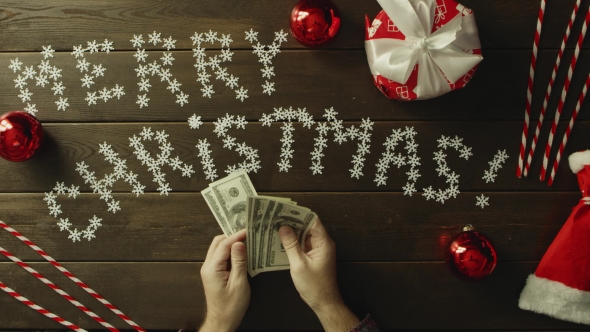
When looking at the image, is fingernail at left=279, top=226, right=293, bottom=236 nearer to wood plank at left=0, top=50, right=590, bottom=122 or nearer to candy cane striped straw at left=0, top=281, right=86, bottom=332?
wood plank at left=0, top=50, right=590, bottom=122

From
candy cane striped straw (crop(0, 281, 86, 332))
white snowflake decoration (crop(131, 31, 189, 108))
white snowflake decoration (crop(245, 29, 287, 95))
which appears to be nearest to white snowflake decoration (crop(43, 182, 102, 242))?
candy cane striped straw (crop(0, 281, 86, 332))

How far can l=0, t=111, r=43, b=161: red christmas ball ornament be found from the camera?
4.15 feet

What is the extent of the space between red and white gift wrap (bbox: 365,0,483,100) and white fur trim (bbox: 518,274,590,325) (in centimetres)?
66

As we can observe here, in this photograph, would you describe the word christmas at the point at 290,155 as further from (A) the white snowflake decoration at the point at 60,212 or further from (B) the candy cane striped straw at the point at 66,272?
(B) the candy cane striped straw at the point at 66,272

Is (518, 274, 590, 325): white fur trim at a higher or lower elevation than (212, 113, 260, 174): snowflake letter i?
lower

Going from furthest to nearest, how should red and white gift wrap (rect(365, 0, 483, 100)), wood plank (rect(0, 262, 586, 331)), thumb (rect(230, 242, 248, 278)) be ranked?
wood plank (rect(0, 262, 586, 331)) → thumb (rect(230, 242, 248, 278)) → red and white gift wrap (rect(365, 0, 483, 100))

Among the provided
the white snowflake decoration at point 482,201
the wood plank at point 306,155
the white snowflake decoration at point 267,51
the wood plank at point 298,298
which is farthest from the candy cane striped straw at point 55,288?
the white snowflake decoration at point 482,201

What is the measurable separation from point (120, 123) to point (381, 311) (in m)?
1.02

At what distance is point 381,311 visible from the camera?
1.39 m

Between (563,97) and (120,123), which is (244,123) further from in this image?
(563,97)

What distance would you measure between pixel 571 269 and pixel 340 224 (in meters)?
0.69

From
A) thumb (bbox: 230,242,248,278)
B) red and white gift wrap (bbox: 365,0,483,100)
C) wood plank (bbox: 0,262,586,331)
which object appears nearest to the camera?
red and white gift wrap (bbox: 365,0,483,100)

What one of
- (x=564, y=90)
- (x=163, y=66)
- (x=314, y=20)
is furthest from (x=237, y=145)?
(x=564, y=90)


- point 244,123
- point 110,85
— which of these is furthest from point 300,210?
point 110,85
